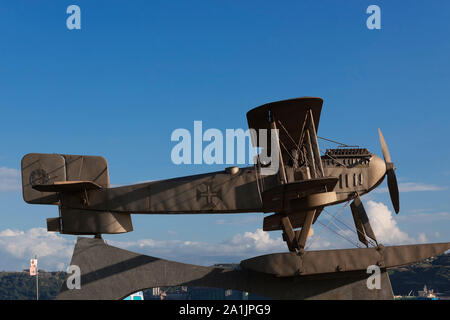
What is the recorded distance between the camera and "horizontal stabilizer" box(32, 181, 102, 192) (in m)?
13.6

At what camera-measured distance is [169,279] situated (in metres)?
14.5

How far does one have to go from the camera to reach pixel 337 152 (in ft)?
51.2

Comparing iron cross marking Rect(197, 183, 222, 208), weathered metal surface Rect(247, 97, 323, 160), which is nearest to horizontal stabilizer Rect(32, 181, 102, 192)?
iron cross marking Rect(197, 183, 222, 208)

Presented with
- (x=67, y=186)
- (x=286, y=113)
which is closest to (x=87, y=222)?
(x=67, y=186)

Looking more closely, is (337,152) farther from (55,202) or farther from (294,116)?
(55,202)

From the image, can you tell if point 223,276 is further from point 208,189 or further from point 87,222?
point 87,222

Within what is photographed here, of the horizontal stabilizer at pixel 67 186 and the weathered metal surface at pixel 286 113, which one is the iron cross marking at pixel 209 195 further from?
the horizontal stabilizer at pixel 67 186

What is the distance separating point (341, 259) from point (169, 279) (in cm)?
566

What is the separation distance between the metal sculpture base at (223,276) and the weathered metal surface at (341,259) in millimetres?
30

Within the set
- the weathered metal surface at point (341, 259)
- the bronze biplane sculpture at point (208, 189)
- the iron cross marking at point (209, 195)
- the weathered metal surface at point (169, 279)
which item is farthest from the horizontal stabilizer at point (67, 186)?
the weathered metal surface at point (341, 259)

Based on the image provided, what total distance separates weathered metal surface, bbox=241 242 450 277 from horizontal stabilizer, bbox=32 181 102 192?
20.9ft

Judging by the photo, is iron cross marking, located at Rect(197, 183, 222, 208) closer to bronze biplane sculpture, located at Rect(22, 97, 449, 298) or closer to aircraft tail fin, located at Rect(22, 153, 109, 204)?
bronze biplane sculpture, located at Rect(22, 97, 449, 298)

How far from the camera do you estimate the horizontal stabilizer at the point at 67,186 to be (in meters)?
13.6
